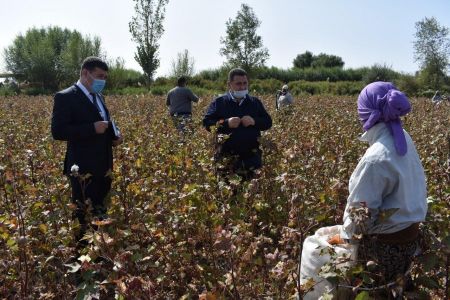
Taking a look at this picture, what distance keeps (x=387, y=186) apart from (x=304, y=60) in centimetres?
5841

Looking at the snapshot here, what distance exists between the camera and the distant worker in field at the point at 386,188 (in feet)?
7.74

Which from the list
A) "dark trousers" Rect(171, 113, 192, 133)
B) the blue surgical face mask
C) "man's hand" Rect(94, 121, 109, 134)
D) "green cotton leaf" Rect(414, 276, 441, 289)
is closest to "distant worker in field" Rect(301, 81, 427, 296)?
"green cotton leaf" Rect(414, 276, 441, 289)

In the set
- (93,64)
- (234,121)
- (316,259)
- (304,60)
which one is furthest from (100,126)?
(304,60)

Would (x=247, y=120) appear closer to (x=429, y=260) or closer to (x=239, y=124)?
(x=239, y=124)

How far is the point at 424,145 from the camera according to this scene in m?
5.85

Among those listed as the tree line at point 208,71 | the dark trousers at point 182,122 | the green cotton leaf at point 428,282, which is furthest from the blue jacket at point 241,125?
the tree line at point 208,71

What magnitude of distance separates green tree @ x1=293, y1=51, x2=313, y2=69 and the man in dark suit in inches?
2229

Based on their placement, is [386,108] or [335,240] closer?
[386,108]

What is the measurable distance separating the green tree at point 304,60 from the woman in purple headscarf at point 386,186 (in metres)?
57.8

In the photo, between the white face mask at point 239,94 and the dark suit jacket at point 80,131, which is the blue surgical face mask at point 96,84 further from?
the white face mask at point 239,94

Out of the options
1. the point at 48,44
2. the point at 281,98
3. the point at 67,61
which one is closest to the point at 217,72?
the point at 67,61

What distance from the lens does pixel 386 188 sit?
2406mm

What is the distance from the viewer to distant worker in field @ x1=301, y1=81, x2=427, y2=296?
2359mm

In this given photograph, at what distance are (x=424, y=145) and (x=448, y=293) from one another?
3634 mm
